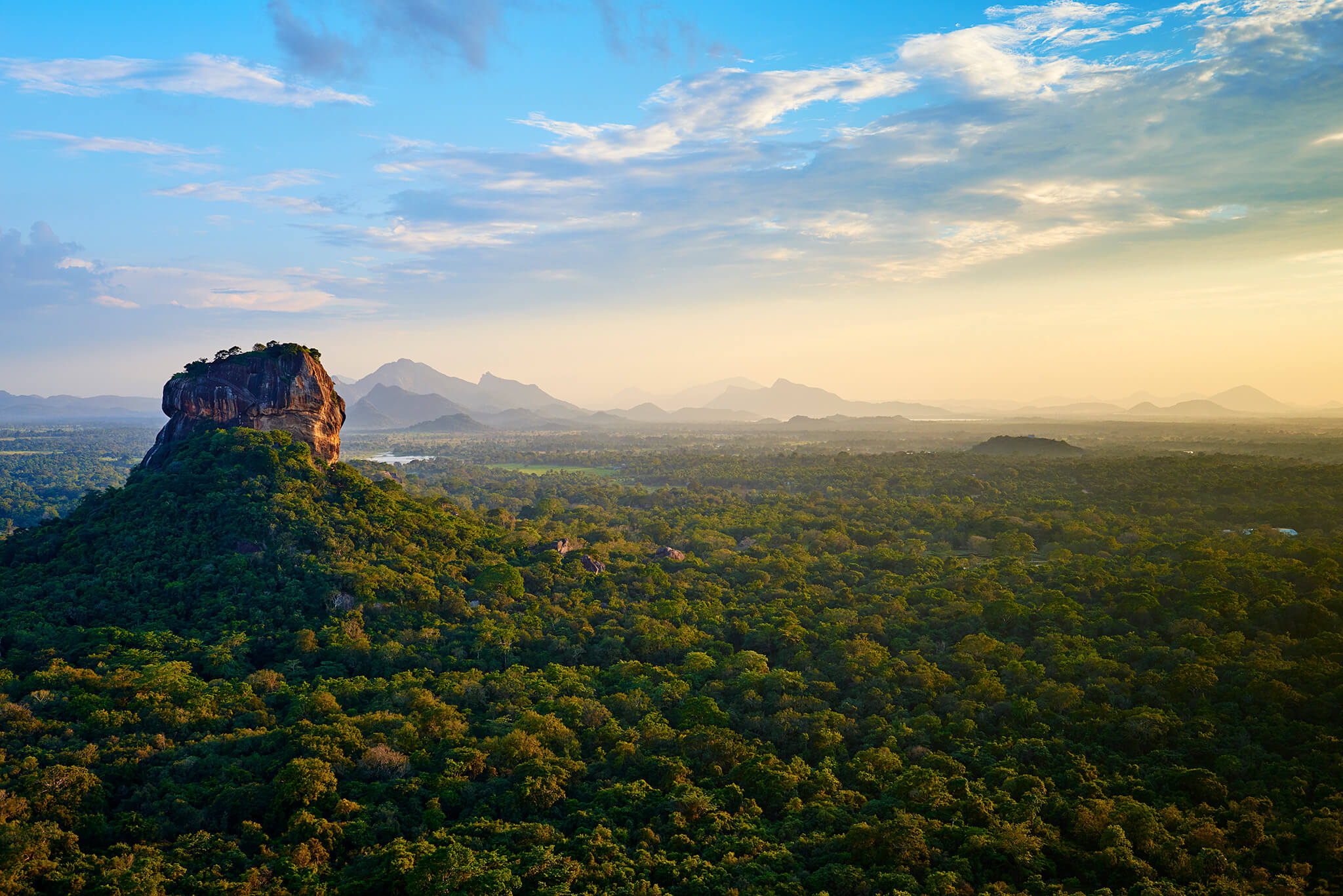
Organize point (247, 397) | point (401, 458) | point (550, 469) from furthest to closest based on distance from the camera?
point (401, 458) < point (550, 469) < point (247, 397)

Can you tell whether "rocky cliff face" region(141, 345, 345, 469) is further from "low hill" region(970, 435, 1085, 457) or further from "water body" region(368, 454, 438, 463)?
"low hill" region(970, 435, 1085, 457)

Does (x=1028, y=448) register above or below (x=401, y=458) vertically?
above

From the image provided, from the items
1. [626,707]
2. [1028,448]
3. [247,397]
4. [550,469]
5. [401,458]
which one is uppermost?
[247,397]

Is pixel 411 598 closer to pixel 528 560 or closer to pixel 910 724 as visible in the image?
pixel 528 560

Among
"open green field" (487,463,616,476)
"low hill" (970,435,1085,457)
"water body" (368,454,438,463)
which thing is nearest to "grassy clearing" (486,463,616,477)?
"open green field" (487,463,616,476)

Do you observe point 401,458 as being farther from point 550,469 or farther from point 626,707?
point 626,707

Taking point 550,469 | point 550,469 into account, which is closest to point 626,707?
point 550,469

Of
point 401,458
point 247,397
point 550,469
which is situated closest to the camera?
point 247,397
